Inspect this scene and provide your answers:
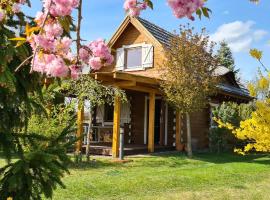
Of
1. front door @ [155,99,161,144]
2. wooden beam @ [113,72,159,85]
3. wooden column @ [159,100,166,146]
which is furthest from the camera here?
front door @ [155,99,161,144]

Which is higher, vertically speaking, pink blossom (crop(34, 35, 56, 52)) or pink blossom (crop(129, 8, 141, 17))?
pink blossom (crop(129, 8, 141, 17))

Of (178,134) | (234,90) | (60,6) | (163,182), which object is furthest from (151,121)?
(60,6)

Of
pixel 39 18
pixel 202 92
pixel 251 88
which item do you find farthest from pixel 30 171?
pixel 202 92

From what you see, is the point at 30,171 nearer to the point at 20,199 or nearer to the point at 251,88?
the point at 20,199

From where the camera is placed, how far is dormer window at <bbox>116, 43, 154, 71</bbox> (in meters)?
19.6

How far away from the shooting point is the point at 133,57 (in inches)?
802

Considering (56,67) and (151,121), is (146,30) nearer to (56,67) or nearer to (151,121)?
(151,121)

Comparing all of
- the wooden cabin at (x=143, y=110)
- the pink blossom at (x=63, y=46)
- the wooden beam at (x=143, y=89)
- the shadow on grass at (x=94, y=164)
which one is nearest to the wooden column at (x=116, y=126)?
the wooden beam at (x=143, y=89)

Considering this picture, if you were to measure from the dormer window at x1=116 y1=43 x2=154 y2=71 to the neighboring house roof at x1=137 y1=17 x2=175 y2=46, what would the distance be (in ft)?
2.48

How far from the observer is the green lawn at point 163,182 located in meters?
8.34

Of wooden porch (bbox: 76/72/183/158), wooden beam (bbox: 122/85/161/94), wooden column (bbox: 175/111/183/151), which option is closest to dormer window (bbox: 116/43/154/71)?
wooden porch (bbox: 76/72/183/158)

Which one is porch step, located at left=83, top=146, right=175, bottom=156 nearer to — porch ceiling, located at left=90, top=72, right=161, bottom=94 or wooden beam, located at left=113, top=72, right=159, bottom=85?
porch ceiling, located at left=90, top=72, right=161, bottom=94

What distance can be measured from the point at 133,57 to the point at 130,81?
5.75 m

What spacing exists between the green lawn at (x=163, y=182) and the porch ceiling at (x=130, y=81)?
117 inches
